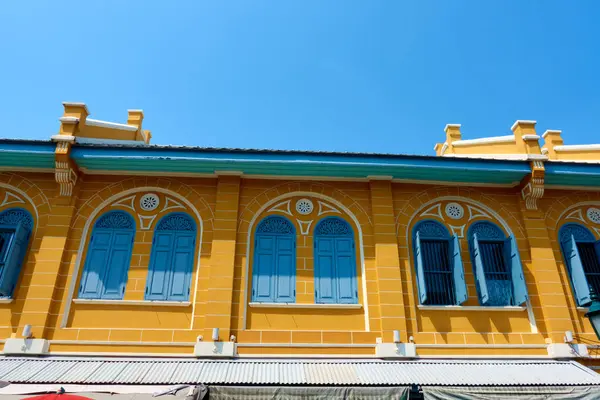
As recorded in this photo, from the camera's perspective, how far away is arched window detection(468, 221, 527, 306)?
7.73 m

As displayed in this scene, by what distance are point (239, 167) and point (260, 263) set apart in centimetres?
186

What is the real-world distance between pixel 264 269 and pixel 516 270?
15.0ft

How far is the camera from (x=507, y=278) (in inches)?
317

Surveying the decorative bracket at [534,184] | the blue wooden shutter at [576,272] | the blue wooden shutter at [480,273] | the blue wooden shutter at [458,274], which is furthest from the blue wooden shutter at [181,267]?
the blue wooden shutter at [576,272]

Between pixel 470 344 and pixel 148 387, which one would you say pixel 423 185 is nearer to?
pixel 470 344

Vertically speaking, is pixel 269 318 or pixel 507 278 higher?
pixel 507 278

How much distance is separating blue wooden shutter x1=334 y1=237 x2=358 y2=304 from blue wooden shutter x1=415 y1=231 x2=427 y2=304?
114cm

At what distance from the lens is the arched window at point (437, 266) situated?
7.73m

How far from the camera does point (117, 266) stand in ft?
25.5

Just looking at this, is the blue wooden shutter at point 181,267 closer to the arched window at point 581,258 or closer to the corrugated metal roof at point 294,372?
the corrugated metal roof at point 294,372

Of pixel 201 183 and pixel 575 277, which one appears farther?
pixel 201 183

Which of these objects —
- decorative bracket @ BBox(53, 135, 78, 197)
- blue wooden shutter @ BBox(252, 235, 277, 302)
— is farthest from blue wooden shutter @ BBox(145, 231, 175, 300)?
decorative bracket @ BBox(53, 135, 78, 197)

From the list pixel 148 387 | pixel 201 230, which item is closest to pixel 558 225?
pixel 201 230

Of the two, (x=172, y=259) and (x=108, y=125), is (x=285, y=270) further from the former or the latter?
(x=108, y=125)
